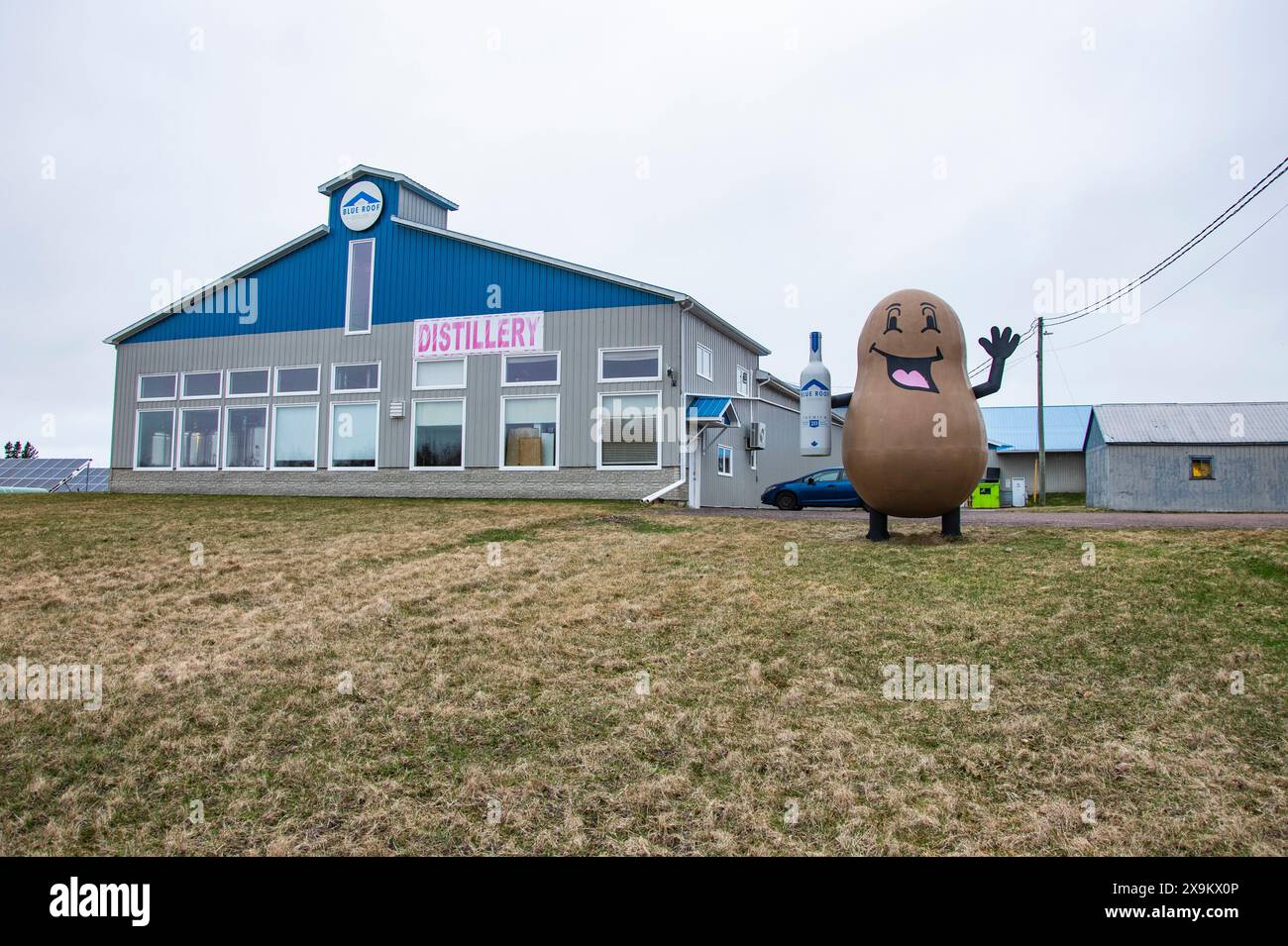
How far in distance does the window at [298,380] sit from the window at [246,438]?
0.90 m

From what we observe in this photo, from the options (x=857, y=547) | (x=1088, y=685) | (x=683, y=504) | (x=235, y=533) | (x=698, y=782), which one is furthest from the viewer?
(x=683, y=504)

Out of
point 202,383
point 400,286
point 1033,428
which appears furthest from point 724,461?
point 1033,428

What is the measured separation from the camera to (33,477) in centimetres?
3338

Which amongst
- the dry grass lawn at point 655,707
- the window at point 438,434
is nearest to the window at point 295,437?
the window at point 438,434

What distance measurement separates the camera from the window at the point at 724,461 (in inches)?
863

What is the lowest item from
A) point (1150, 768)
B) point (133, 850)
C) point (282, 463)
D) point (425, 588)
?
point (133, 850)

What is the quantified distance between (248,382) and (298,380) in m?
1.88

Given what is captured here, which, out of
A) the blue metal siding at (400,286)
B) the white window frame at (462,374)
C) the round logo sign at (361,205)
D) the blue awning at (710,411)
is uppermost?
the round logo sign at (361,205)

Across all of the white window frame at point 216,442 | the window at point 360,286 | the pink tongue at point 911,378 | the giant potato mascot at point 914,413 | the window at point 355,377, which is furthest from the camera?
the white window frame at point 216,442

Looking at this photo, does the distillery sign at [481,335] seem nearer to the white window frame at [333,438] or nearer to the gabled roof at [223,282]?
the white window frame at [333,438]

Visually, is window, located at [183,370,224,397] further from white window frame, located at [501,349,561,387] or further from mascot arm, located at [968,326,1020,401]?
mascot arm, located at [968,326,1020,401]

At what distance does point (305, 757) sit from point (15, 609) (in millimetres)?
5525

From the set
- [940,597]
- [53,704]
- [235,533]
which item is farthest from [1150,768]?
[235,533]

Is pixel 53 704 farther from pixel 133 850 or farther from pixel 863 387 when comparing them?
pixel 863 387
